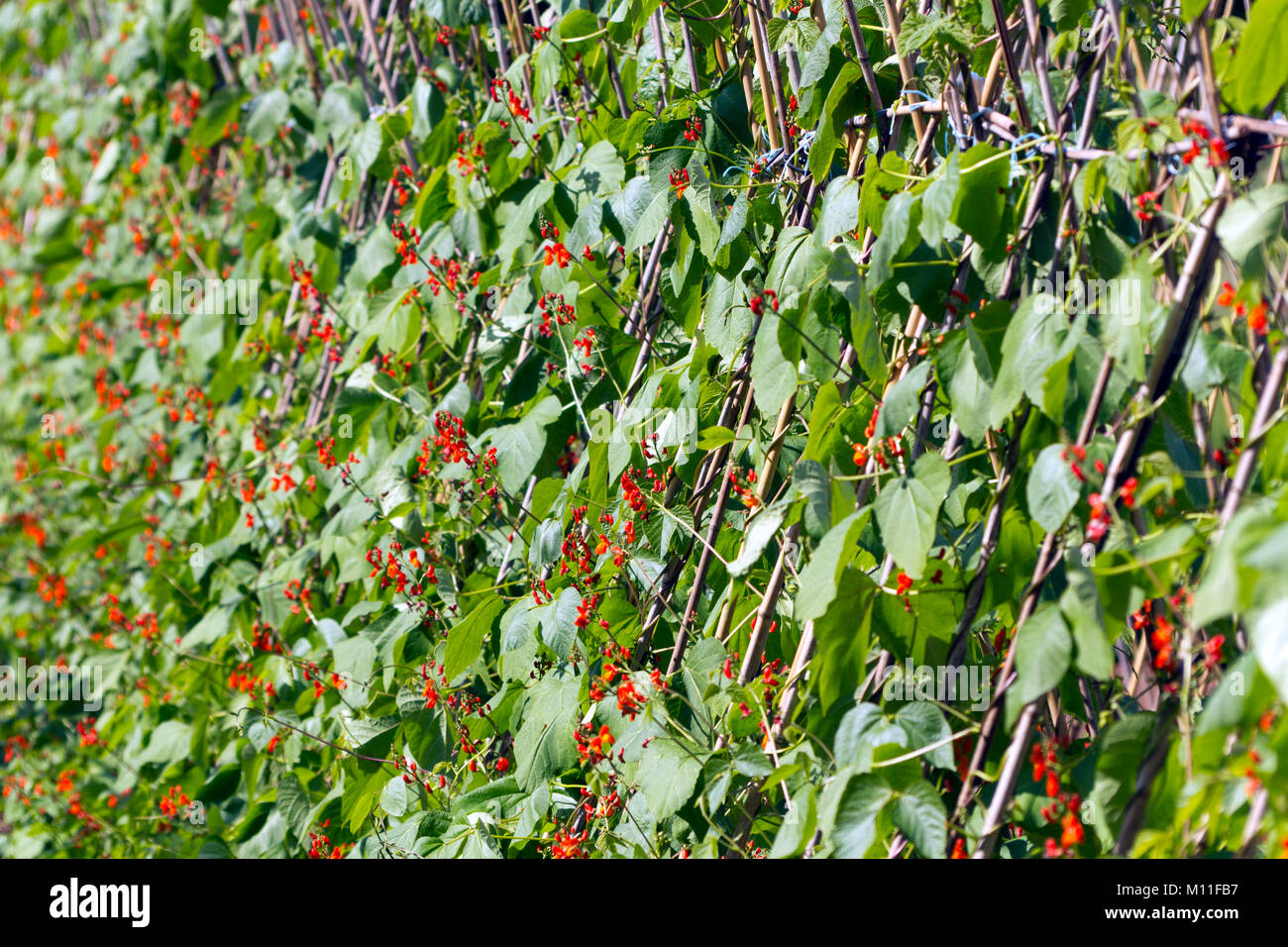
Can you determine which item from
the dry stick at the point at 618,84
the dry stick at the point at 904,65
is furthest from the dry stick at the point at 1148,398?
the dry stick at the point at 618,84

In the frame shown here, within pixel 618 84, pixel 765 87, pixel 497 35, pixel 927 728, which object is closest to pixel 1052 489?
pixel 927 728

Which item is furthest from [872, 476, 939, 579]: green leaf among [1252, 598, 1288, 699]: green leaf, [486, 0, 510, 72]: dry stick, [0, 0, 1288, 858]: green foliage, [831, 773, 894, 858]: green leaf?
[486, 0, 510, 72]: dry stick

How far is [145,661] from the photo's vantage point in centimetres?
283

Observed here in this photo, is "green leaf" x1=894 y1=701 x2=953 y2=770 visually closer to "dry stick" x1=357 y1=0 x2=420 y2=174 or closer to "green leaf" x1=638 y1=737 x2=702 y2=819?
"green leaf" x1=638 y1=737 x2=702 y2=819

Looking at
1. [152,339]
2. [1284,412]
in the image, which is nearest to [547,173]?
[1284,412]

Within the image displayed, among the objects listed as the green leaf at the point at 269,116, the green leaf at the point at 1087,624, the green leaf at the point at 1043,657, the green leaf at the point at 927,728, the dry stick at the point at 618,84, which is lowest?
the green leaf at the point at 927,728

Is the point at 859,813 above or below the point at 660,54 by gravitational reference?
below

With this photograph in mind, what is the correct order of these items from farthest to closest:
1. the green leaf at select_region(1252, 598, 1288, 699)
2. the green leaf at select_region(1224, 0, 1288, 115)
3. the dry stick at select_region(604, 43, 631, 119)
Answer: the dry stick at select_region(604, 43, 631, 119) < the green leaf at select_region(1224, 0, 1288, 115) < the green leaf at select_region(1252, 598, 1288, 699)

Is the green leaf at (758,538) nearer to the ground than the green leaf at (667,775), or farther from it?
farther from it

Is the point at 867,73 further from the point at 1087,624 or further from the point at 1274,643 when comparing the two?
the point at 1274,643

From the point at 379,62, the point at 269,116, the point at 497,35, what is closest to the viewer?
the point at 497,35

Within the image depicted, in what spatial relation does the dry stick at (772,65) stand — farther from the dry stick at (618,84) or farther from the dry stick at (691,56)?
the dry stick at (618,84)

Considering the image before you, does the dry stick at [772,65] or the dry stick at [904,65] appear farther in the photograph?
the dry stick at [772,65]

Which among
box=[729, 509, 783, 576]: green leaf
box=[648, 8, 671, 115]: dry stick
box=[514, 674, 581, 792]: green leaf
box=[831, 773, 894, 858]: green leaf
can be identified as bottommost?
box=[514, 674, 581, 792]: green leaf
